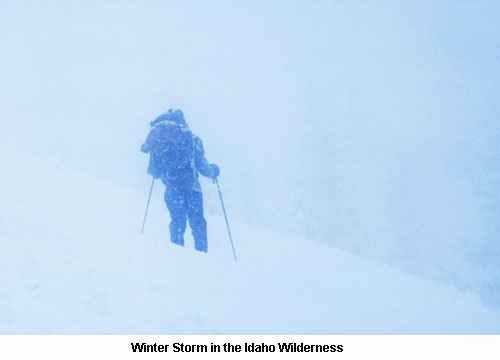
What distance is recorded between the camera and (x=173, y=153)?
613 cm

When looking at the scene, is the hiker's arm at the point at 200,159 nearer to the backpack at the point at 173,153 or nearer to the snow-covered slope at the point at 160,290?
the backpack at the point at 173,153

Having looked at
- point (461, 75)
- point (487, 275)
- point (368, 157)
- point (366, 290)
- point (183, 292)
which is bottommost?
point (183, 292)

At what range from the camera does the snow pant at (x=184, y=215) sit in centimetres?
605

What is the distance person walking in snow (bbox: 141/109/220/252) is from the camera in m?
6.07

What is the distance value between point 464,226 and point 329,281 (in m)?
56.6

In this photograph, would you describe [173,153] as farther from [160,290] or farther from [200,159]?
[160,290]

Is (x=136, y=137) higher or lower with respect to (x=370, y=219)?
higher

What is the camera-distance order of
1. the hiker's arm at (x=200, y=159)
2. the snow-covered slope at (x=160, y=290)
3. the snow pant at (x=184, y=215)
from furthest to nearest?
the hiker's arm at (x=200, y=159), the snow pant at (x=184, y=215), the snow-covered slope at (x=160, y=290)

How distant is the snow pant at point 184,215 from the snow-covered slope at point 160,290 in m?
0.68

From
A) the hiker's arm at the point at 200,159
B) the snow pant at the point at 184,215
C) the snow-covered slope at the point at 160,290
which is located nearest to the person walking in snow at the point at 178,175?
the snow pant at the point at 184,215

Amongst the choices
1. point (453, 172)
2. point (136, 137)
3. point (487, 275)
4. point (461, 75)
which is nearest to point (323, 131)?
point (487, 275)

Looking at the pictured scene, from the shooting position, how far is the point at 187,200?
240 inches

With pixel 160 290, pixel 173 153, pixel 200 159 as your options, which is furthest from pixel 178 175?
pixel 160 290
